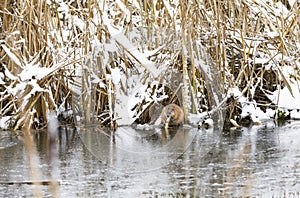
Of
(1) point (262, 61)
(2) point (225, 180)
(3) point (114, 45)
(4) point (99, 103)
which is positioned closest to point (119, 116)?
(4) point (99, 103)

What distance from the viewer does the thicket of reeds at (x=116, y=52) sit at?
4.38 metres

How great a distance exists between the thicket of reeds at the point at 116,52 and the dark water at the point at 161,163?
0.78ft

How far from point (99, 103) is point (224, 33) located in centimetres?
95

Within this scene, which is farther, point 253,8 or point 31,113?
point 253,8

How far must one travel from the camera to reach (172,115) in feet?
14.7

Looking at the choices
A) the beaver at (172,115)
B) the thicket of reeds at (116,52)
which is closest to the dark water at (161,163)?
the beaver at (172,115)

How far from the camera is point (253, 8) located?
16.2ft

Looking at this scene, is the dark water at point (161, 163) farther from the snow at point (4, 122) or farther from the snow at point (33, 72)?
the snow at point (33, 72)

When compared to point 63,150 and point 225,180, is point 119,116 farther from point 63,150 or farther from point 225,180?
point 225,180

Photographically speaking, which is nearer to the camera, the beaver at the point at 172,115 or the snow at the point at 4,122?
the beaver at the point at 172,115

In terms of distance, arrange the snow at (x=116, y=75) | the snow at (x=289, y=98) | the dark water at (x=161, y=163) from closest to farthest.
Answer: the dark water at (x=161, y=163), the snow at (x=116, y=75), the snow at (x=289, y=98)

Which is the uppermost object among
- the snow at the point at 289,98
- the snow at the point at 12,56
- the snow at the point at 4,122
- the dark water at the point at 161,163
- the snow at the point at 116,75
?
the snow at the point at 12,56

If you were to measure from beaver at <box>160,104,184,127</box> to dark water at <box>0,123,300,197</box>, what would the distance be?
9cm

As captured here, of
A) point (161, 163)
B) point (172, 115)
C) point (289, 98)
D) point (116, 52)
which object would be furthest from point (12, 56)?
point (289, 98)
